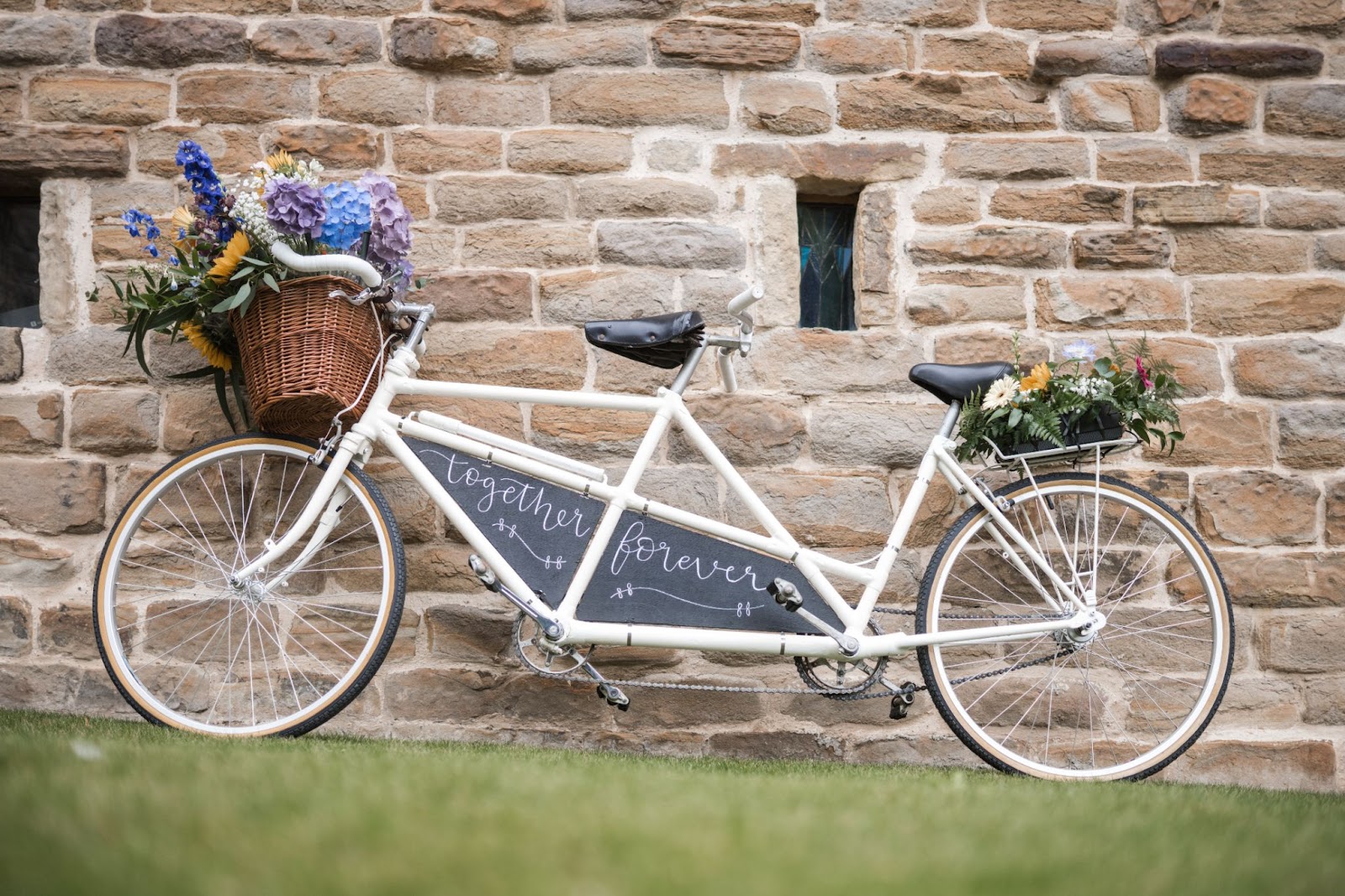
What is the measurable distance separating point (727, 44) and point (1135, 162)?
1.40m

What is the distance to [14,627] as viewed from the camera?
2910 millimetres

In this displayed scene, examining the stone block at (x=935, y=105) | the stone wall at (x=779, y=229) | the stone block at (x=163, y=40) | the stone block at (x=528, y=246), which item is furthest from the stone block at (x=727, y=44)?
the stone block at (x=163, y=40)

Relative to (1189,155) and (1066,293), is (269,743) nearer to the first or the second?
(1066,293)

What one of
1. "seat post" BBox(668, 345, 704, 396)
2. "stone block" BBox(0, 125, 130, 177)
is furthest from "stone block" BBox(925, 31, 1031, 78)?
"stone block" BBox(0, 125, 130, 177)

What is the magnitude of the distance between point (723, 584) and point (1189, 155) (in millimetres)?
2150

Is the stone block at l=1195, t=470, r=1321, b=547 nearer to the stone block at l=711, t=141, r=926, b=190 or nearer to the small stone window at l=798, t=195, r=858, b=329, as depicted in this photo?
the small stone window at l=798, t=195, r=858, b=329

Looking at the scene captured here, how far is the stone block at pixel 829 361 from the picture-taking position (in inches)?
120

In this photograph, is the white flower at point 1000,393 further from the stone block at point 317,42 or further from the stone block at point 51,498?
the stone block at point 51,498

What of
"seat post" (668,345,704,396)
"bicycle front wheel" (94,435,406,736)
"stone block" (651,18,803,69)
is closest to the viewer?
"seat post" (668,345,704,396)

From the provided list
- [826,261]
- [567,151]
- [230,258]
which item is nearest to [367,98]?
[567,151]

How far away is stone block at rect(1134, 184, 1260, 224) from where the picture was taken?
3.11 meters

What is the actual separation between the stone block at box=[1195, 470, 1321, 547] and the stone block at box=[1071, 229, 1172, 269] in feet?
2.38

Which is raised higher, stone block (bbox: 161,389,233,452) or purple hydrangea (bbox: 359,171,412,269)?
purple hydrangea (bbox: 359,171,412,269)

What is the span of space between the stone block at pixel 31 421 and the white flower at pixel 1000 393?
9.22 feet
